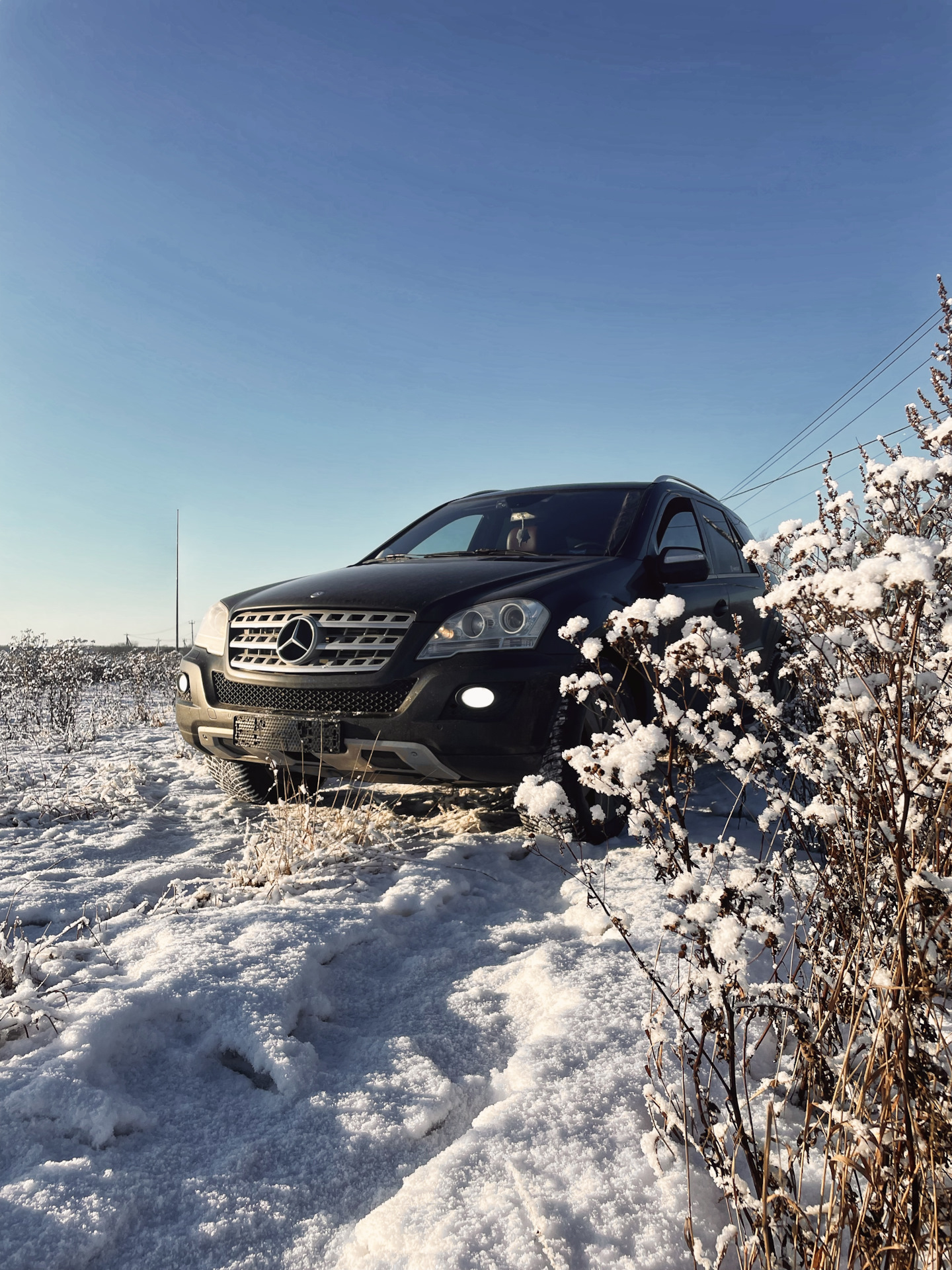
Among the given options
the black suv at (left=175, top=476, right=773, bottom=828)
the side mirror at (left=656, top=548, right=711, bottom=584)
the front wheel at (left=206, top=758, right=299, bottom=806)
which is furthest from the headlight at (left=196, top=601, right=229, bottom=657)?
the side mirror at (left=656, top=548, right=711, bottom=584)

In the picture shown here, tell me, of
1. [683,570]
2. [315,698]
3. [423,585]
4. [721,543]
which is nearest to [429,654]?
[423,585]

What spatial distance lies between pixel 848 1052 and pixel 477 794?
2.92m

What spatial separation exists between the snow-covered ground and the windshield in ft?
5.83

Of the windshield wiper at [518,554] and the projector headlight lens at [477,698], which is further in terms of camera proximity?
the windshield wiper at [518,554]

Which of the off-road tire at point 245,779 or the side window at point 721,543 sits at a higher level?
the side window at point 721,543

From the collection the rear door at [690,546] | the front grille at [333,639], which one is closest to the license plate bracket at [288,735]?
the front grille at [333,639]

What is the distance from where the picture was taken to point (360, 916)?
242 centimetres

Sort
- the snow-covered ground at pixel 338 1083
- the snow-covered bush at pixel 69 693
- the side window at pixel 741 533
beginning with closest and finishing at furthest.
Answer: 1. the snow-covered ground at pixel 338 1083
2. the side window at pixel 741 533
3. the snow-covered bush at pixel 69 693

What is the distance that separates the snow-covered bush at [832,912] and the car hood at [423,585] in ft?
4.64

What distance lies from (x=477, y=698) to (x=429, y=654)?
0.93 ft

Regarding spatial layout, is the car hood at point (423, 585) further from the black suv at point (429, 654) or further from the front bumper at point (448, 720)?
the front bumper at point (448, 720)

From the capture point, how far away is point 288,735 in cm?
313

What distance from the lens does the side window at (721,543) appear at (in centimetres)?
482

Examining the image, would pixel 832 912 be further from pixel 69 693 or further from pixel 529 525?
pixel 69 693
